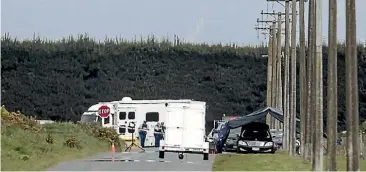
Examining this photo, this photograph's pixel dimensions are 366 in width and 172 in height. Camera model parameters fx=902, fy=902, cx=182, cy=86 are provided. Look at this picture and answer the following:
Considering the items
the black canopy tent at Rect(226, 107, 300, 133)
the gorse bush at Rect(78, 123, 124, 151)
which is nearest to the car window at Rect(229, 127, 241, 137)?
the black canopy tent at Rect(226, 107, 300, 133)

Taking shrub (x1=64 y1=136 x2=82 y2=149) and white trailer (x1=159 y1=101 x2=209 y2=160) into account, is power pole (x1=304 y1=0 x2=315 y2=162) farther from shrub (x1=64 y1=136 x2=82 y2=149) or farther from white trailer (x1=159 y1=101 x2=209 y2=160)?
shrub (x1=64 y1=136 x2=82 y2=149)

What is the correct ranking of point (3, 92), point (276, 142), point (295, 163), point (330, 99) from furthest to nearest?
point (3, 92), point (276, 142), point (295, 163), point (330, 99)

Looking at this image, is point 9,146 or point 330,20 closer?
point 330,20

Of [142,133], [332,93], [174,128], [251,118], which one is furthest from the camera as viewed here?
[142,133]

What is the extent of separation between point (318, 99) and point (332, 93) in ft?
7.41

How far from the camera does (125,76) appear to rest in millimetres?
68062

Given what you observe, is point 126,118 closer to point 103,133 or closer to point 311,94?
point 103,133

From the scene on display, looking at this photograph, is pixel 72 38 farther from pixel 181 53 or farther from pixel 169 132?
pixel 169 132

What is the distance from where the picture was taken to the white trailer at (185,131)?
105 ft

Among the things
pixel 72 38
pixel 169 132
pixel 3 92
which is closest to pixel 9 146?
pixel 169 132

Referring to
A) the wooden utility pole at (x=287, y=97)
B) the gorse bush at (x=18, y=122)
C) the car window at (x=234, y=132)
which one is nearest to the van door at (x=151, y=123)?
the car window at (x=234, y=132)

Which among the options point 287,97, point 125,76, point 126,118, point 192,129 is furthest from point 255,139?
point 125,76

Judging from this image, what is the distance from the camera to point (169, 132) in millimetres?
32219

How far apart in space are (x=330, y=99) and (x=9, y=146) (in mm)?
10310
